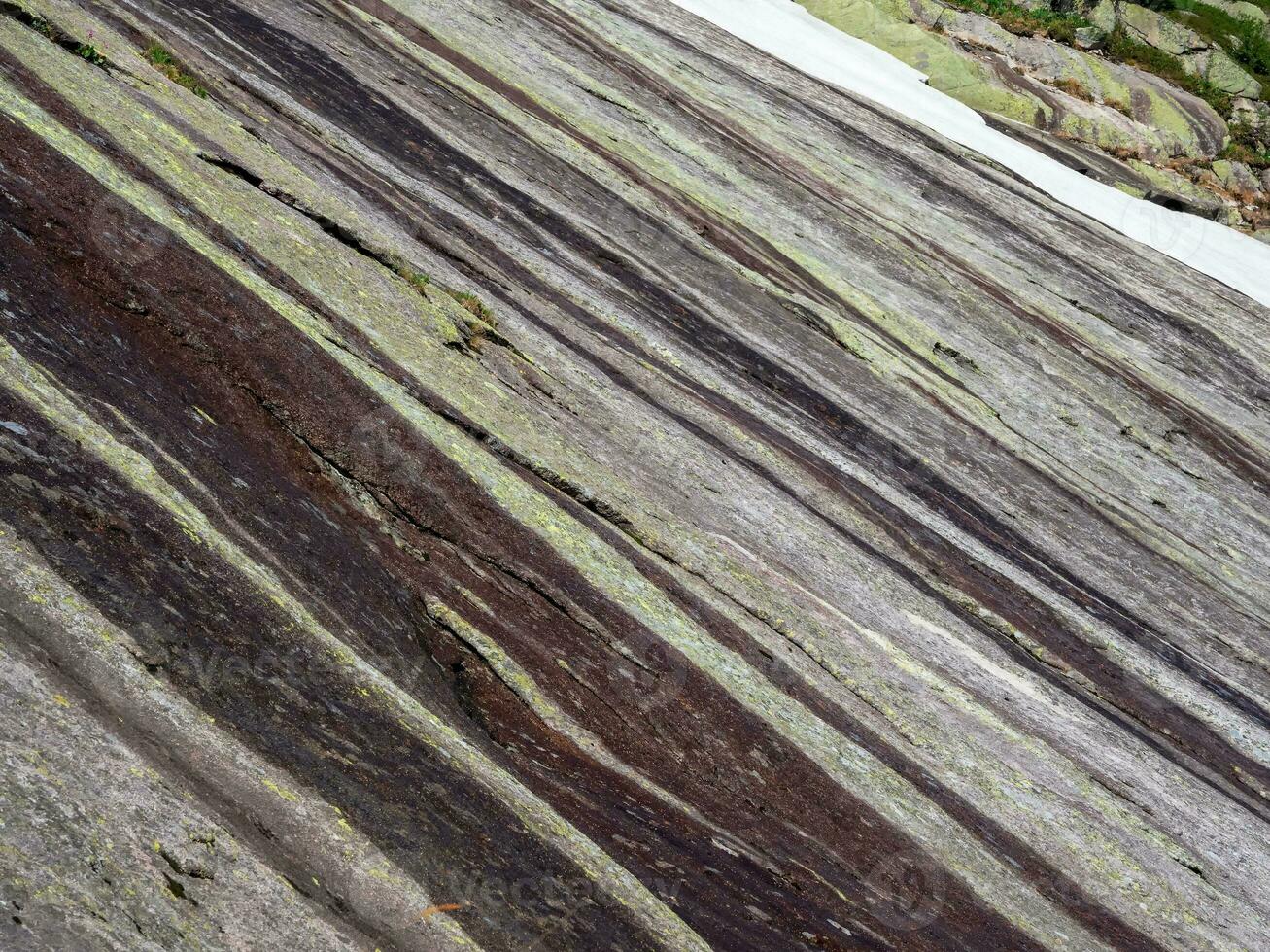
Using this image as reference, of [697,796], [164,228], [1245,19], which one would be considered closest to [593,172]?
[164,228]

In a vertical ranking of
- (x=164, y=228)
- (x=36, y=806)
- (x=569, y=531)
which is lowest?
(x=36, y=806)

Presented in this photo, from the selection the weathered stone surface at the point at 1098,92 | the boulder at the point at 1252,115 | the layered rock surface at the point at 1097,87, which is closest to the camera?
the layered rock surface at the point at 1097,87

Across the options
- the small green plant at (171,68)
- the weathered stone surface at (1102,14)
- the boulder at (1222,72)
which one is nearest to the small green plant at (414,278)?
the small green plant at (171,68)

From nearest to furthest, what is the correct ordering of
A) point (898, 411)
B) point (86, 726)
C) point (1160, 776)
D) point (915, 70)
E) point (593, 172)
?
point (86, 726)
point (1160, 776)
point (898, 411)
point (593, 172)
point (915, 70)

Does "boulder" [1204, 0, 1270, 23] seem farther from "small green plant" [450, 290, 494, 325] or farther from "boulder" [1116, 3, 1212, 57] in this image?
"small green plant" [450, 290, 494, 325]

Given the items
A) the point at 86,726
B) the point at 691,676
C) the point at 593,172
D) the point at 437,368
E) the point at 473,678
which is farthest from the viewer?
the point at 593,172

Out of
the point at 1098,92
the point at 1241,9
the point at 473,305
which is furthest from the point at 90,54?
the point at 1241,9

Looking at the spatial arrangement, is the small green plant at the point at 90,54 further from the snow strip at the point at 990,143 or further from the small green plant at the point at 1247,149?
the small green plant at the point at 1247,149

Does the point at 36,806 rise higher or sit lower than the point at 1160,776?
lower

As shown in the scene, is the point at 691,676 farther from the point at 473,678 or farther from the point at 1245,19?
the point at 1245,19
